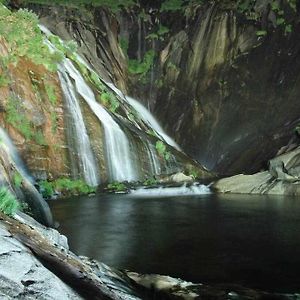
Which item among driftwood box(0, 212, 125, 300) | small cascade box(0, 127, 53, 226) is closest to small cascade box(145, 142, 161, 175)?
small cascade box(0, 127, 53, 226)

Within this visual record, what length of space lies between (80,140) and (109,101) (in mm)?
6350

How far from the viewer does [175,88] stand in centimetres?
5406

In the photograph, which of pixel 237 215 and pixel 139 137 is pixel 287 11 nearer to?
pixel 139 137

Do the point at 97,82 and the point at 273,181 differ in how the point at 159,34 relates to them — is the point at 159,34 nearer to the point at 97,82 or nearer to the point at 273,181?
the point at 97,82

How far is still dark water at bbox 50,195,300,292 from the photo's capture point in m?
12.2

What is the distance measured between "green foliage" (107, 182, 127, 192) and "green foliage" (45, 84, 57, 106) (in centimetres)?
763

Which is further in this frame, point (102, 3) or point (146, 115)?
point (102, 3)

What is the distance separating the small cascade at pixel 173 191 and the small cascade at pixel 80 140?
3869 millimetres

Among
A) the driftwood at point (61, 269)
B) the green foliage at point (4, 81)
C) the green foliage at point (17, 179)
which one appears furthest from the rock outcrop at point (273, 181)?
the driftwood at point (61, 269)

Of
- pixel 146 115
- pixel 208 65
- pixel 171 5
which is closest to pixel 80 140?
pixel 146 115

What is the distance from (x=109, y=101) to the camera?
40.0 metres

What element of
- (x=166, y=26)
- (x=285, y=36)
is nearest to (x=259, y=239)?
(x=285, y=36)

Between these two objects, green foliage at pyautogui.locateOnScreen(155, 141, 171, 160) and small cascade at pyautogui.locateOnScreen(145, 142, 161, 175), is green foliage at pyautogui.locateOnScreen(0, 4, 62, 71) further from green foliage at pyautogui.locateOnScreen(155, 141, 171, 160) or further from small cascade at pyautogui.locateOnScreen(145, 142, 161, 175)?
green foliage at pyautogui.locateOnScreen(155, 141, 171, 160)

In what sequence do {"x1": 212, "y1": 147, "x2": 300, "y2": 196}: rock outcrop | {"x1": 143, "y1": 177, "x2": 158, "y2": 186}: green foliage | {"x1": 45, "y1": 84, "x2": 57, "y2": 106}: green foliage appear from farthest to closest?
1. {"x1": 143, "y1": 177, "x2": 158, "y2": 186}: green foliage
2. {"x1": 45, "y1": 84, "x2": 57, "y2": 106}: green foliage
3. {"x1": 212, "y1": 147, "x2": 300, "y2": 196}: rock outcrop
